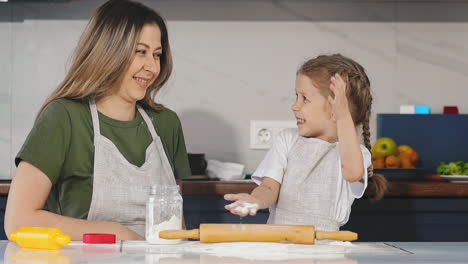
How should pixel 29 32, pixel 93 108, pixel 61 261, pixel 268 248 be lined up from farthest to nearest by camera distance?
pixel 29 32, pixel 93 108, pixel 268 248, pixel 61 261

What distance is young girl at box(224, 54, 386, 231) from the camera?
184cm

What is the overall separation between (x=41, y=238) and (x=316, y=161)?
878mm

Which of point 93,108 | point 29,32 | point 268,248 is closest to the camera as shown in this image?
point 268,248

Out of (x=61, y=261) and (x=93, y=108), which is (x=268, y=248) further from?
(x=93, y=108)

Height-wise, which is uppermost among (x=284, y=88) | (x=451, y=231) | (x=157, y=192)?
(x=284, y=88)

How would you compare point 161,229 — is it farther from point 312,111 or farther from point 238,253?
point 312,111

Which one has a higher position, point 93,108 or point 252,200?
point 93,108

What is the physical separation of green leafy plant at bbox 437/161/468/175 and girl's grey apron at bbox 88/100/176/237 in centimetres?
123

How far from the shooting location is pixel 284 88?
2.80 m

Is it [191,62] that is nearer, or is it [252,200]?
[252,200]

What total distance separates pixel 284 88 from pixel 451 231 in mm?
873

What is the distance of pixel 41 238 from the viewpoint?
1.22 metres

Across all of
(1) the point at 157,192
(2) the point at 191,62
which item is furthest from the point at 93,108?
(2) the point at 191,62

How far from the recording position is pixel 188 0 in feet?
9.09
